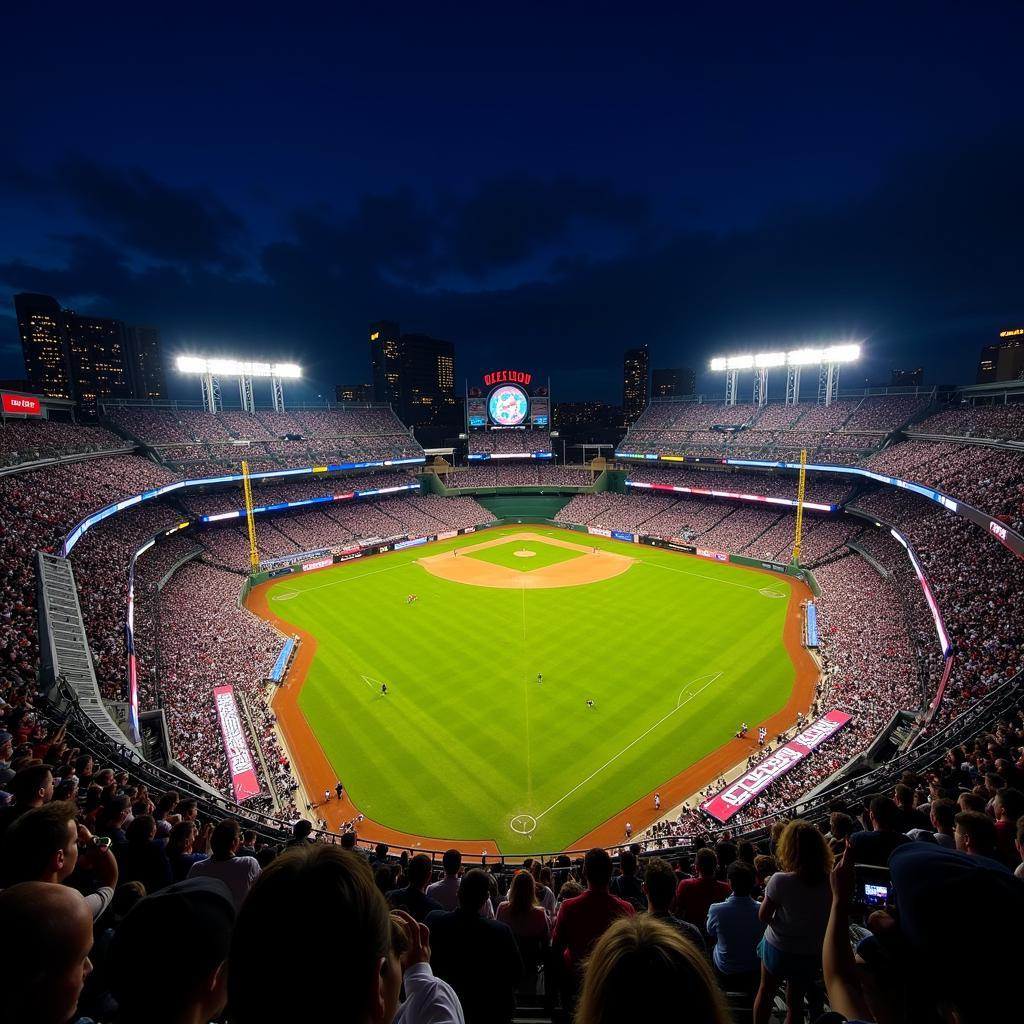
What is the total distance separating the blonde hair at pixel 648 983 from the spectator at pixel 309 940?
0.65 metres

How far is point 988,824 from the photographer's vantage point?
13.9 ft

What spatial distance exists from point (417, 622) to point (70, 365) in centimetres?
19961

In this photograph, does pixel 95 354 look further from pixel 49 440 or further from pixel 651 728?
pixel 651 728

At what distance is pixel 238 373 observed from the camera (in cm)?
6012

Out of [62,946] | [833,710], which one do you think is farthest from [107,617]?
[833,710]

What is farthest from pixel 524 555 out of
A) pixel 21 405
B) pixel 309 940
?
pixel 309 940

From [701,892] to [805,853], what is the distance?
285 centimetres

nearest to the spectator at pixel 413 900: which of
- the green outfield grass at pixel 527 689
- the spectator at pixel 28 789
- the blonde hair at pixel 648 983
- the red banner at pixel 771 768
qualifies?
the spectator at pixel 28 789

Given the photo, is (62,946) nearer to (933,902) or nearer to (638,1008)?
(638,1008)

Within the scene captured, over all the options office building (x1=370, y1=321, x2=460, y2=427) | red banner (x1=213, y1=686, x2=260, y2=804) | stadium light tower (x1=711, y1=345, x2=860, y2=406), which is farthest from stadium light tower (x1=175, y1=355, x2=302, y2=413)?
office building (x1=370, y1=321, x2=460, y2=427)

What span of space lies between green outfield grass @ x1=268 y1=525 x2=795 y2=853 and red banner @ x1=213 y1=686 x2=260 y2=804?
3.30 m

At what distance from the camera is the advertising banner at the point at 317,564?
49844 millimetres

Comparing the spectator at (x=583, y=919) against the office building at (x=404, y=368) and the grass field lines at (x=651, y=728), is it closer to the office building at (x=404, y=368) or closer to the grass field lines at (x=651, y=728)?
the grass field lines at (x=651, y=728)

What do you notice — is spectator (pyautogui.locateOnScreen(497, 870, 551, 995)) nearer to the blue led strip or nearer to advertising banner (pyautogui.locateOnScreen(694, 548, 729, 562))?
the blue led strip
